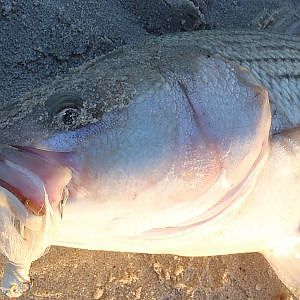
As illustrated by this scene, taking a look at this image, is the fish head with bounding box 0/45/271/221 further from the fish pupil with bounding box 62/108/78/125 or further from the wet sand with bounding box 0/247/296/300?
the wet sand with bounding box 0/247/296/300

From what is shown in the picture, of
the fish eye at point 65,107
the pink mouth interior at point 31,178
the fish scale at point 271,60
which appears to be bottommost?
the pink mouth interior at point 31,178

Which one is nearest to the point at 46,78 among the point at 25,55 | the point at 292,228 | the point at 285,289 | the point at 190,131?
the point at 25,55

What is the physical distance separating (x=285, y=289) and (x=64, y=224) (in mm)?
1434

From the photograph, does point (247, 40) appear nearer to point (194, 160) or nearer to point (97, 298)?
point (194, 160)

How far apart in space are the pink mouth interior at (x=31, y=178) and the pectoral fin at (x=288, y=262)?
4.03 ft

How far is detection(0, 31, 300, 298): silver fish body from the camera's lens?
6.14ft

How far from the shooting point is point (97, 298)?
2699 millimetres

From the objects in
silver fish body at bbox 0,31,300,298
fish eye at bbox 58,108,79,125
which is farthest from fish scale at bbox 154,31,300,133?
fish eye at bbox 58,108,79,125

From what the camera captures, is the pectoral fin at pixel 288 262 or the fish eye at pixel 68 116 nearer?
the fish eye at pixel 68 116

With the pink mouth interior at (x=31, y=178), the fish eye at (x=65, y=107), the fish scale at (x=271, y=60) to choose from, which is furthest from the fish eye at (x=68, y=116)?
the fish scale at (x=271, y=60)

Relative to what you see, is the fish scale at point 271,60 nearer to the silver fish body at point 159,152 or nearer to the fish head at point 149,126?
the silver fish body at point 159,152

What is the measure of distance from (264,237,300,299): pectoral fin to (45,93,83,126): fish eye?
46.8 inches

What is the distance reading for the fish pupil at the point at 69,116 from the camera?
1.93 meters

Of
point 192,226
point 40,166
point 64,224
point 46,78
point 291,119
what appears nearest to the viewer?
point 40,166
